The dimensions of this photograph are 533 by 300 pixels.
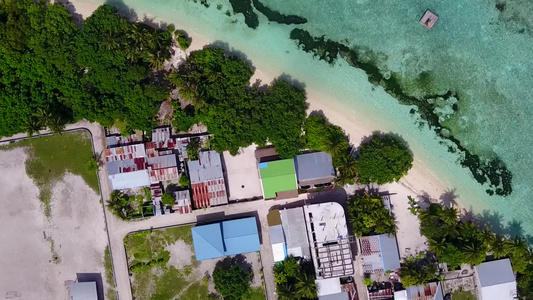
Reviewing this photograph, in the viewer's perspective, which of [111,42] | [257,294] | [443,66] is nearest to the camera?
[111,42]

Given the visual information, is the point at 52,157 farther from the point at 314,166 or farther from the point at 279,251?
the point at 314,166

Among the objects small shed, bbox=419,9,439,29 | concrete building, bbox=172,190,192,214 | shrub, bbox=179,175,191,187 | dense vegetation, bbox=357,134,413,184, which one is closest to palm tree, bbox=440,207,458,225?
dense vegetation, bbox=357,134,413,184

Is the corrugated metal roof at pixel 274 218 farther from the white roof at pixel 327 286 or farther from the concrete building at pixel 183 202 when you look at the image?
the concrete building at pixel 183 202

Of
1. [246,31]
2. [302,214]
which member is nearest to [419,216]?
[302,214]

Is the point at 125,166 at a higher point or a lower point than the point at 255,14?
lower

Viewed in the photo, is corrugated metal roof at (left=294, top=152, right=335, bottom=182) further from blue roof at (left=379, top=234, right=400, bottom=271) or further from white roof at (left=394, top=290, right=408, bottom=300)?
white roof at (left=394, top=290, right=408, bottom=300)

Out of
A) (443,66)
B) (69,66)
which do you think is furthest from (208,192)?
(443,66)
